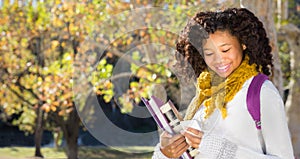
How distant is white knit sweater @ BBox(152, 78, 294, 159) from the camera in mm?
1709

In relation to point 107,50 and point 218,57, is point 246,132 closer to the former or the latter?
point 218,57

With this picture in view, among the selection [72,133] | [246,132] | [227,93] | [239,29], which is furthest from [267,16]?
[72,133]

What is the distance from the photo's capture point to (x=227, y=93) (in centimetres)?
185

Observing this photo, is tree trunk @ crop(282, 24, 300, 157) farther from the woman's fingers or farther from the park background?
the woman's fingers

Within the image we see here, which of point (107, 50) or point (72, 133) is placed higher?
point (107, 50)

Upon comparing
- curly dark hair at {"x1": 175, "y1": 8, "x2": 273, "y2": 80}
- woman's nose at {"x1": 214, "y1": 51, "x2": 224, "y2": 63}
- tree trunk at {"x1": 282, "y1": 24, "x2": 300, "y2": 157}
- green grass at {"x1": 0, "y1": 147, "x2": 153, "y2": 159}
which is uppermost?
curly dark hair at {"x1": 175, "y1": 8, "x2": 273, "y2": 80}

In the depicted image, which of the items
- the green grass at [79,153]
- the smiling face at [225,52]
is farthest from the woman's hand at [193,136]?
the green grass at [79,153]

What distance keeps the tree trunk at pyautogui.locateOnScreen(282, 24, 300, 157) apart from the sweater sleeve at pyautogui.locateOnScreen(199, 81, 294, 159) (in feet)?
22.2

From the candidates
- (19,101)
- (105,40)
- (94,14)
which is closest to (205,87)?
(94,14)

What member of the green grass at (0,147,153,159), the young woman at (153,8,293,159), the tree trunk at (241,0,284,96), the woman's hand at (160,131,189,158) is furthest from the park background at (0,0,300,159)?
the woman's hand at (160,131,189,158)

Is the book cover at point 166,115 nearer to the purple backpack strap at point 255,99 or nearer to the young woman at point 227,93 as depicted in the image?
the young woman at point 227,93

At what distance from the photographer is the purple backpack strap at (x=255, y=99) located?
68.2 inches

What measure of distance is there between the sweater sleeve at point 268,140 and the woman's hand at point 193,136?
0.05 feet

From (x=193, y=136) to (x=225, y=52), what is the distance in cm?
35
